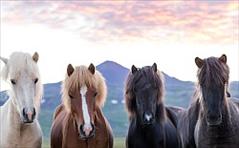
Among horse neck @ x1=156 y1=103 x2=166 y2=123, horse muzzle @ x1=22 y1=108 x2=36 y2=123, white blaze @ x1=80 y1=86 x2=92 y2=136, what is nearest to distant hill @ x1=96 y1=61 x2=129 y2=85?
horse neck @ x1=156 y1=103 x2=166 y2=123

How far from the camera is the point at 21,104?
22.9 feet

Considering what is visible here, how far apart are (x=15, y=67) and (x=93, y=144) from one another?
1804mm

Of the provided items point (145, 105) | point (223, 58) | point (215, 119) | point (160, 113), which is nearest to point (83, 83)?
point (145, 105)

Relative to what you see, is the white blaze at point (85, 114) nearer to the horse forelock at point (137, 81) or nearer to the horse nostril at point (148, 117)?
the horse nostril at point (148, 117)

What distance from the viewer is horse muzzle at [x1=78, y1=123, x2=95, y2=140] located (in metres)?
6.93

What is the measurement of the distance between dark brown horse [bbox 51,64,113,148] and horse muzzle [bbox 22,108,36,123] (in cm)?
73

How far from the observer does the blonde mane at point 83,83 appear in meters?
7.32

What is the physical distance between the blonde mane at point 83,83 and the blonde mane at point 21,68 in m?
0.43

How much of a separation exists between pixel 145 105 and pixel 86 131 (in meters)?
1.29

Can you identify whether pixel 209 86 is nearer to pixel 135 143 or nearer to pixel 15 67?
pixel 135 143

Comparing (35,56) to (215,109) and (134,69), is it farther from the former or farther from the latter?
(215,109)

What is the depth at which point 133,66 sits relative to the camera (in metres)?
8.26

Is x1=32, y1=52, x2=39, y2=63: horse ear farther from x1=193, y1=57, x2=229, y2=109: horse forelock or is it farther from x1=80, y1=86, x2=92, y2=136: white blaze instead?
x1=193, y1=57, x2=229, y2=109: horse forelock

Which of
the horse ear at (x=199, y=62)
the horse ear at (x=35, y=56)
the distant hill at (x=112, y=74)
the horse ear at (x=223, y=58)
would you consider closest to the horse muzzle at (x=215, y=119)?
the horse ear at (x=199, y=62)
